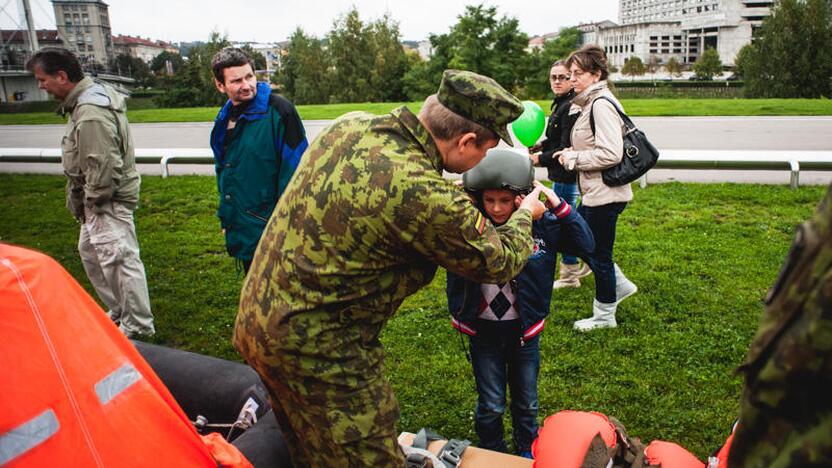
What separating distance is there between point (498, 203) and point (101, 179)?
10.7 ft

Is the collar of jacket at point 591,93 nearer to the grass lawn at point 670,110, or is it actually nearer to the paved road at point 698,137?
the paved road at point 698,137

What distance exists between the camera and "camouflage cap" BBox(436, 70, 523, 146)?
1.98 metres

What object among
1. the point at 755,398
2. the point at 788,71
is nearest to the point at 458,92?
the point at 755,398

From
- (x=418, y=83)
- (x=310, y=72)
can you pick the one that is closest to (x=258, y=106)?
(x=418, y=83)

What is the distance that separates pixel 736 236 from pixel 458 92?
6.49 meters

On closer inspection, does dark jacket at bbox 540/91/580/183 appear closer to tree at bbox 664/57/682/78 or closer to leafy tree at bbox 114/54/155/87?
tree at bbox 664/57/682/78

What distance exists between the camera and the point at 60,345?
2.03 m

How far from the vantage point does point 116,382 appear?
2.19 m

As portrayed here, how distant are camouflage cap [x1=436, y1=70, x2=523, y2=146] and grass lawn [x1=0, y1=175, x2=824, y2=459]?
2492mm

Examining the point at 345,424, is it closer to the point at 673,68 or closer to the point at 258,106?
the point at 258,106

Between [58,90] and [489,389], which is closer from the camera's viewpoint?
[489,389]

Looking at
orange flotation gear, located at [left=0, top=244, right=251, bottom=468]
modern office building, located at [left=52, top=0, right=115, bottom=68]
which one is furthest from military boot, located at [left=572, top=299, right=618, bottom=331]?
modern office building, located at [left=52, top=0, right=115, bottom=68]

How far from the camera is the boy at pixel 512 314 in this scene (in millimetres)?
3010

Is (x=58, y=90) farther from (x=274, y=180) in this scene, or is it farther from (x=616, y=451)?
(x=616, y=451)
